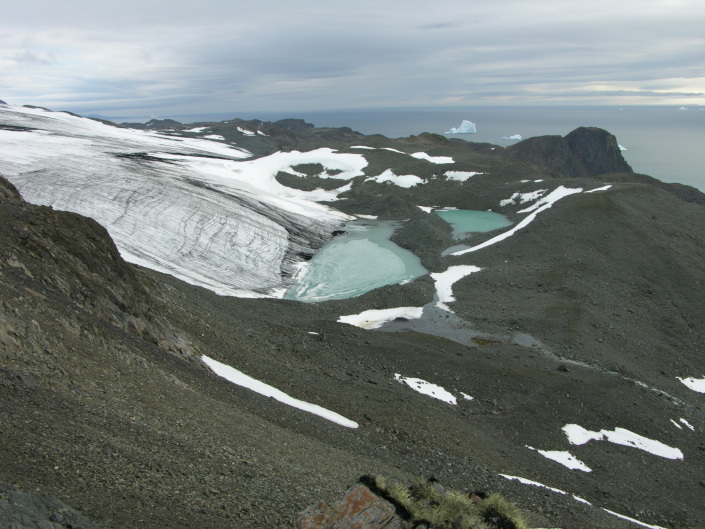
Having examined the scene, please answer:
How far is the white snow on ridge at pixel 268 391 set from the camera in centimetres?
1834

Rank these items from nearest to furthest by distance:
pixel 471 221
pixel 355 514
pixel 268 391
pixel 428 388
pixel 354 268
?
pixel 355 514, pixel 268 391, pixel 428 388, pixel 354 268, pixel 471 221

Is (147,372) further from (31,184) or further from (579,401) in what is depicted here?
(31,184)

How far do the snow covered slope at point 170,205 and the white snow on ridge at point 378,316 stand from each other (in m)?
9.63

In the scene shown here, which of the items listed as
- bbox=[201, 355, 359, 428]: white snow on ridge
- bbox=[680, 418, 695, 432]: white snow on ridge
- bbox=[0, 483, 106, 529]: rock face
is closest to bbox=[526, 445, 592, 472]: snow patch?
bbox=[680, 418, 695, 432]: white snow on ridge

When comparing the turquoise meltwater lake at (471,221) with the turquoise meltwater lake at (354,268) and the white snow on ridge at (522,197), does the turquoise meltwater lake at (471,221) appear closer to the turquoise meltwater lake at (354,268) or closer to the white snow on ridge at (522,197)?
the white snow on ridge at (522,197)

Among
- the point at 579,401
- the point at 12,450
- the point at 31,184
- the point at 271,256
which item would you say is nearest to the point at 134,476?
the point at 12,450

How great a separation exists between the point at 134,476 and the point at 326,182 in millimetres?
70841

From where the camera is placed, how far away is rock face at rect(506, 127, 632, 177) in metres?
133

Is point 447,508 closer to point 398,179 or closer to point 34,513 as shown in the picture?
point 34,513

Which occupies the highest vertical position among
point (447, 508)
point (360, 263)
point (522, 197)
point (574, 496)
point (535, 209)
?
point (522, 197)

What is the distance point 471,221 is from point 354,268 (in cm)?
2526

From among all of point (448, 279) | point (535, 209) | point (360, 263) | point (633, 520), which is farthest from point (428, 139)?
point (633, 520)

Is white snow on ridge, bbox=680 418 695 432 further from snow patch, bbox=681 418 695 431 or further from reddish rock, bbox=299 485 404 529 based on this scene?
reddish rock, bbox=299 485 404 529

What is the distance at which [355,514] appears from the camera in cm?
871
